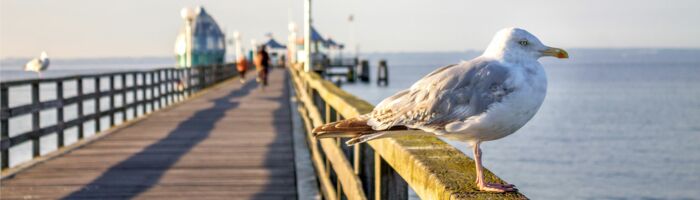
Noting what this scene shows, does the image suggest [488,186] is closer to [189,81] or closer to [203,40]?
[189,81]

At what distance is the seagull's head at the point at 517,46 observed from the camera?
128 inches

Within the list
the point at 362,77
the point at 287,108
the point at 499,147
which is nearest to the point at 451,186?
the point at 287,108

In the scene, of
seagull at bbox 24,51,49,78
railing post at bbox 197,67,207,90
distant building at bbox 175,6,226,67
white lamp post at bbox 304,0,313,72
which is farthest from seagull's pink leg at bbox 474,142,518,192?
distant building at bbox 175,6,226,67

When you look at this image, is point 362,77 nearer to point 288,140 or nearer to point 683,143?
point 683,143

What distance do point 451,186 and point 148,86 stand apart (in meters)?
17.4

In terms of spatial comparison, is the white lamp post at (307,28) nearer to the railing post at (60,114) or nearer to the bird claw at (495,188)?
the railing post at (60,114)

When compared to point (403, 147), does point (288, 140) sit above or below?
below

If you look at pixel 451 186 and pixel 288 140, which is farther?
pixel 288 140

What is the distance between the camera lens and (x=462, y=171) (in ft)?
11.3

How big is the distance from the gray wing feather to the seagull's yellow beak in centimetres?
20

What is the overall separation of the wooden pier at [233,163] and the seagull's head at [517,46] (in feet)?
1.29

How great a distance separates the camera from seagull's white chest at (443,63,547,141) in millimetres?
3135

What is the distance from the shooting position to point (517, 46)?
3.25 metres

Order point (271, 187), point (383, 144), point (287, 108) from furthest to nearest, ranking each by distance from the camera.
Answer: point (287, 108), point (271, 187), point (383, 144)
